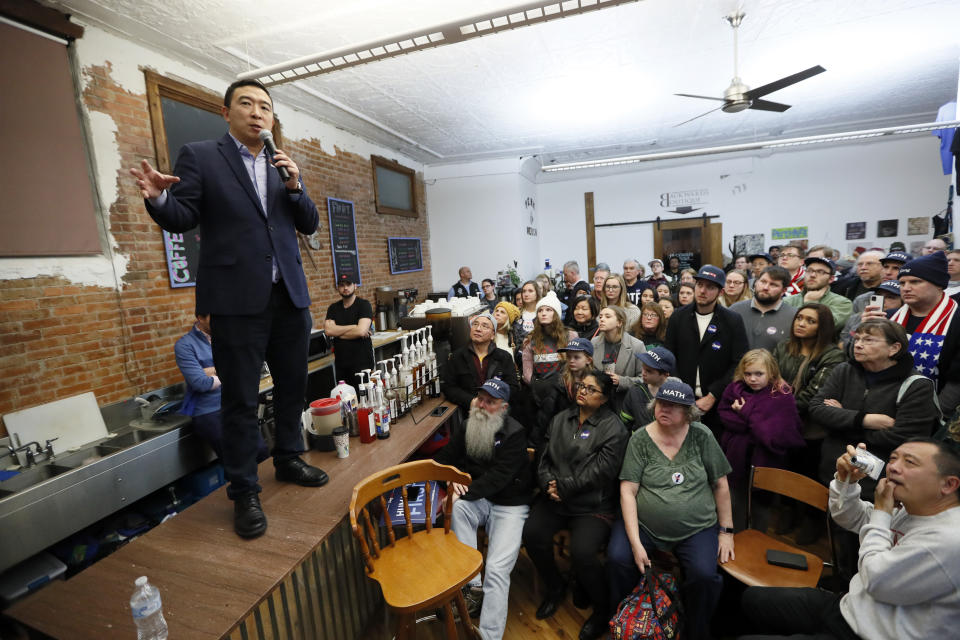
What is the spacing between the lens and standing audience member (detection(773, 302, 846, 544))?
2.74 meters

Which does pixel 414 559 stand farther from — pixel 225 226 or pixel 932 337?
pixel 932 337

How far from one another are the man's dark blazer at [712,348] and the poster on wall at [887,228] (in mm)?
7698

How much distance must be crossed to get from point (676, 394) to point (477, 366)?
5.08 ft

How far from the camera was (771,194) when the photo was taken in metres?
8.39

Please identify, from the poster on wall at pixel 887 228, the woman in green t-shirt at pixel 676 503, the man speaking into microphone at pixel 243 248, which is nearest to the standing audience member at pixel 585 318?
the woman in green t-shirt at pixel 676 503

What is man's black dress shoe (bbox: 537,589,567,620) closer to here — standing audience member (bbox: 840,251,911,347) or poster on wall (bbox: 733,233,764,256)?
standing audience member (bbox: 840,251,911,347)

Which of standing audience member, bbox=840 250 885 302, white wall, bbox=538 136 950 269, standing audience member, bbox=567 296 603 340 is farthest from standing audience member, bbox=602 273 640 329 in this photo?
white wall, bbox=538 136 950 269

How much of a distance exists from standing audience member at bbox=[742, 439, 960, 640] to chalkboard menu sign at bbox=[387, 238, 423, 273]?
620 cm

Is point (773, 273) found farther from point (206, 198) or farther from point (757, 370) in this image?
point (206, 198)

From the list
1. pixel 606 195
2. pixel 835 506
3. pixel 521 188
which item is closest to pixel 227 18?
pixel 835 506

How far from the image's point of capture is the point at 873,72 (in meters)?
4.84

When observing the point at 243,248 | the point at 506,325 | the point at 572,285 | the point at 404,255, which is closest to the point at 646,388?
the point at 506,325

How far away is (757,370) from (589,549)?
1.51 meters

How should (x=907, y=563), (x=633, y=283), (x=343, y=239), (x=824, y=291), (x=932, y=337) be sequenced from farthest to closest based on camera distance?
(x=633, y=283) → (x=343, y=239) → (x=824, y=291) → (x=932, y=337) → (x=907, y=563)
